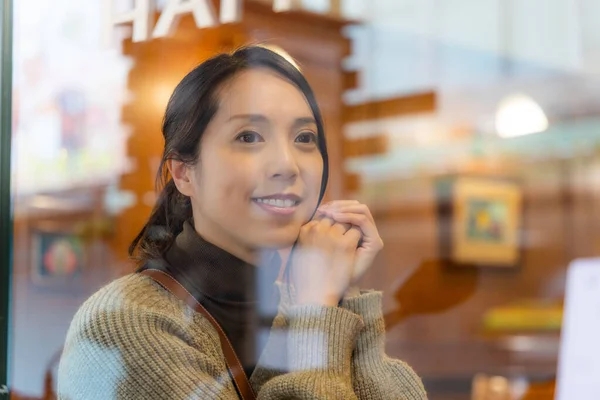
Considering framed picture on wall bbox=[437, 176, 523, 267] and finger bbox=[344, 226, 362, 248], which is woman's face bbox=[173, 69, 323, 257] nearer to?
finger bbox=[344, 226, 362, 248]

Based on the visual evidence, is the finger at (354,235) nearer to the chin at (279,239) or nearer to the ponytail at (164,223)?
the chin at (279,239)

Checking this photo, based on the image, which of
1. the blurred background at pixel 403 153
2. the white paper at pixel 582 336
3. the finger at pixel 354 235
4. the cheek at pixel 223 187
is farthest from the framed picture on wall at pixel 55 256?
the white paper at pixel 582 336

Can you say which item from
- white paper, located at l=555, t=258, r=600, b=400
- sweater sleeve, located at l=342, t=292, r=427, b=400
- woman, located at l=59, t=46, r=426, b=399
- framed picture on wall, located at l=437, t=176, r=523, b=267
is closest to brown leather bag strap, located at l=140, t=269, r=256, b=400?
woman, located at l=59, t=46, r=426, b=399

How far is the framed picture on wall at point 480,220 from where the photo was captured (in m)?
4.04

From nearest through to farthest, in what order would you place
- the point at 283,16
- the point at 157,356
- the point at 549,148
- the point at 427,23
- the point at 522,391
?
the point at 157,356 → the point at 283,16 → the point at 522,391 → the point at 427,23 → the point at 549,148

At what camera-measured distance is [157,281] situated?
31.9 inches

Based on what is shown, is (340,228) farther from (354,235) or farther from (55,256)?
(55,256)

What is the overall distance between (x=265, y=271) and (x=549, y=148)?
157 inches

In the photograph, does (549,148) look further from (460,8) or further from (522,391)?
(522,391)

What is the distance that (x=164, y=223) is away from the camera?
0.87 metres

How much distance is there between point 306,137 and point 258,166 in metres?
0.07

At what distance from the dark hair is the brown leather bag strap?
0.03m

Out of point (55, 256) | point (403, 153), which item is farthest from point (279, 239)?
point (403, 153)

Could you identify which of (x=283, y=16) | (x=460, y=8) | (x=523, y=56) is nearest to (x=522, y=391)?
(x=283, y=16)
